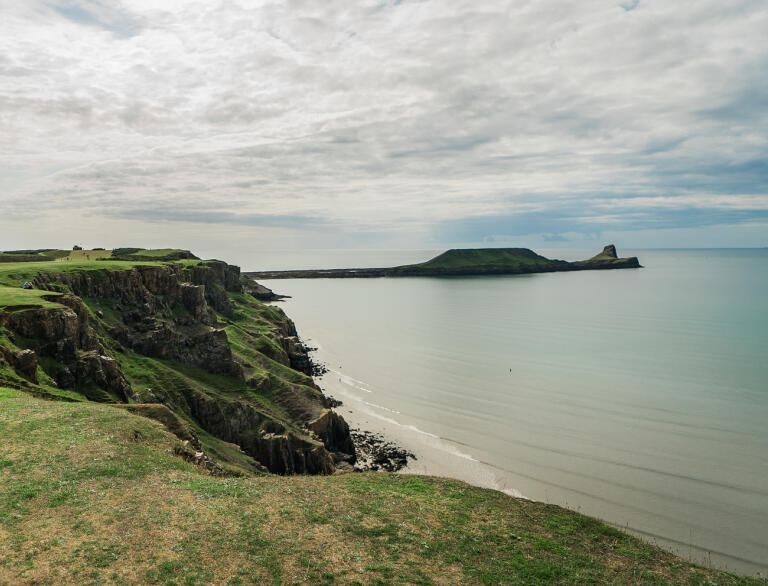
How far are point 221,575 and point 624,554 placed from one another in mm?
21173

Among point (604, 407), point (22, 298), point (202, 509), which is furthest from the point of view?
point (604, 407)

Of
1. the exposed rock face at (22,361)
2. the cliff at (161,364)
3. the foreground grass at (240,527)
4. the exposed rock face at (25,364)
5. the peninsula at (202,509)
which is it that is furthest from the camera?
the cliff at (161,364)

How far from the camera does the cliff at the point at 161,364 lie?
3659 cm

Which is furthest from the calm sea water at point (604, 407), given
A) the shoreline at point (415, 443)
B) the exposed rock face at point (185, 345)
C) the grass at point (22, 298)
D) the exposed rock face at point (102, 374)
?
the grass at point (22, 298)

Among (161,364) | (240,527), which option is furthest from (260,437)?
(240,527)

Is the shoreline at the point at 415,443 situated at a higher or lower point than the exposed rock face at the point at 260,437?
lower

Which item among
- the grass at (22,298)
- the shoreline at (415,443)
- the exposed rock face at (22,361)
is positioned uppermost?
the grass at (22,298)

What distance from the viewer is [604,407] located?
66812 mm

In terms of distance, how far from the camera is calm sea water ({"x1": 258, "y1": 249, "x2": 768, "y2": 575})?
42.1m

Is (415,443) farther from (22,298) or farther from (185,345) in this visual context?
(22,298)

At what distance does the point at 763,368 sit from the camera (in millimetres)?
80562

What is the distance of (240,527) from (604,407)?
6224 cm

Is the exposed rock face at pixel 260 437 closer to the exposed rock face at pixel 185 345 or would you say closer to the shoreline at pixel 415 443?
the exposed rock face at pixel 185 345

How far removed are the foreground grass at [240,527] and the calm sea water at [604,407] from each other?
66.1 ft
